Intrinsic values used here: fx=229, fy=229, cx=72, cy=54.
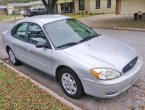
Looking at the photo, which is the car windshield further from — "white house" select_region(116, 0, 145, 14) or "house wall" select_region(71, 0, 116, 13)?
"house wall" select_region(71, 0, 116, 13)

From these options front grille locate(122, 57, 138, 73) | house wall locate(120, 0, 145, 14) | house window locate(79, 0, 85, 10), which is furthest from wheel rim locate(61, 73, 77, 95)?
house window locate(79, 0, 85, 10)

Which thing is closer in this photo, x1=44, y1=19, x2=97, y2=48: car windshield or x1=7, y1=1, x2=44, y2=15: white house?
x1=44, y1=19, x2=97, y2=48: car windshield

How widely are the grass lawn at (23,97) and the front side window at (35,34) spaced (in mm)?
1019

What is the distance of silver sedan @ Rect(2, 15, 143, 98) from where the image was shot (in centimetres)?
421

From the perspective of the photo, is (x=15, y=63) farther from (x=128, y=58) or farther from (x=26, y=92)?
(x=128, y=58)

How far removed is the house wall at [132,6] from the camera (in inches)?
993

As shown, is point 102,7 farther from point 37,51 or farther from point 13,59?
point 37,51

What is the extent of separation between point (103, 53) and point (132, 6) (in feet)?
76.1

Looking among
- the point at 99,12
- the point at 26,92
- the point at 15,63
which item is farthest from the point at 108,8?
the point at 26,92

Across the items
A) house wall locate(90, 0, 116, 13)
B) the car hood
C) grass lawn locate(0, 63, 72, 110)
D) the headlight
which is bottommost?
grass lawn locate(0, 63, 72, 110)

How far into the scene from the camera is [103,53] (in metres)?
4.62

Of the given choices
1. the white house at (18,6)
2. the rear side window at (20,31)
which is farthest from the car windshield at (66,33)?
the white house at (18,6)

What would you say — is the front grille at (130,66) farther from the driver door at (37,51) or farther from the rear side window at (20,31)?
the rear side window at (20,31)

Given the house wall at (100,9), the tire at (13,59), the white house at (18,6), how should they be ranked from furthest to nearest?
the white house at (18,6) → the house wall at (100,9) → the tire at (13,59)
